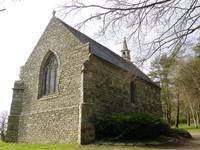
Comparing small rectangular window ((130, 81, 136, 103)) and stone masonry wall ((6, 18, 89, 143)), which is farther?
small rectangular window ((130, 81, 136, 103))

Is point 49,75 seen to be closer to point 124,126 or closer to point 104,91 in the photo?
point 104,91

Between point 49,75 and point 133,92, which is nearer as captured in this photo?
point 49,75

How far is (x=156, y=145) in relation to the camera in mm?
15406

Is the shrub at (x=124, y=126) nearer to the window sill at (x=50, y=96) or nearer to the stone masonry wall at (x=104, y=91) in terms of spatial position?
the stone masonry wall at (x=104, y=91)

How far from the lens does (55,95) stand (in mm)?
18141

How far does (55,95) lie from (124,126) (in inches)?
212

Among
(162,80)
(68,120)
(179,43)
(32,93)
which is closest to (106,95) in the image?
(68,120)

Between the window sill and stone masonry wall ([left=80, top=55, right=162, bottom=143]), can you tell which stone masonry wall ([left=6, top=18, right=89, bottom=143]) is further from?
stone masonry wall ([left=80, top=55, right=162, bottom=143])

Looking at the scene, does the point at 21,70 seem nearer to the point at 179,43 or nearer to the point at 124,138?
the point at 124,138

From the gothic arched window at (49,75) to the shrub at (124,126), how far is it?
4664 mm

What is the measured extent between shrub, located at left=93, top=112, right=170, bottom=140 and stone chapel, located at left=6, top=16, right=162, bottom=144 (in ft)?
2.11

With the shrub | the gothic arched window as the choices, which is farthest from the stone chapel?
the shrub

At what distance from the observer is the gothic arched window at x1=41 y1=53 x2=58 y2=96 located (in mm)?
19094

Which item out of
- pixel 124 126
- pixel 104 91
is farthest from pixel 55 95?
pixel 124 126
